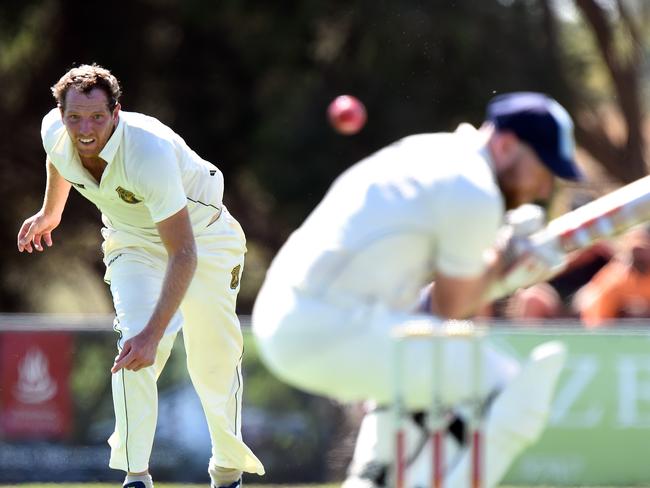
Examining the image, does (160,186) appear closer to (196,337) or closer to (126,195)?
(126,195)

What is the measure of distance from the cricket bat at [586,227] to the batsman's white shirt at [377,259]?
241 mm

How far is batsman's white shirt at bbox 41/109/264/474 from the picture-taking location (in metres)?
5.15

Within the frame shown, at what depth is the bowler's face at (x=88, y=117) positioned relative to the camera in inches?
200

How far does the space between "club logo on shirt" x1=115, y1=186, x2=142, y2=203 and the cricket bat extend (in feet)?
4.71

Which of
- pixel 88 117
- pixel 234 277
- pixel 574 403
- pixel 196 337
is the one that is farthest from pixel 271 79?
pixel 88 117

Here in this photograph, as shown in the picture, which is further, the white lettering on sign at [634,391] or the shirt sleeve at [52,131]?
the white lettering on sign at [634,391]

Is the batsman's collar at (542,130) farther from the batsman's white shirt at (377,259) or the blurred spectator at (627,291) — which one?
the blurred spectator at (627,291)

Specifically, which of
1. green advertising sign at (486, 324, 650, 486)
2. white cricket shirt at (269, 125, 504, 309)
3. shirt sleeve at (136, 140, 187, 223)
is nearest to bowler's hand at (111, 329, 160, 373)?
shirt sleeve at (136, 140, 187, 223)

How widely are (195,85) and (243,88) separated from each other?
600 mm

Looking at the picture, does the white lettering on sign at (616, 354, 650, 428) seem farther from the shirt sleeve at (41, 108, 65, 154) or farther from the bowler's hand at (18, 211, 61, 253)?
the shirt sleeve at (41, 108, 65, 154)

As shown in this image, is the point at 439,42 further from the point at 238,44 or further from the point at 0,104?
the point at 0,104

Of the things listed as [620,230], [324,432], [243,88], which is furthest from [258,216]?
[620,230]

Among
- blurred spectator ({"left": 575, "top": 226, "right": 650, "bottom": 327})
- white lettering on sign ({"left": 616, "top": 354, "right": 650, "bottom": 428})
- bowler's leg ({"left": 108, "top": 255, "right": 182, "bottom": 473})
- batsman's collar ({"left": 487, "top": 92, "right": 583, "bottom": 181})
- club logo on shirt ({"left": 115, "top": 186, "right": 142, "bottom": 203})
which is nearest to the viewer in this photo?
batsman's collar ({"left": 487, "top": 92, "right": 583, "bottom": 181})

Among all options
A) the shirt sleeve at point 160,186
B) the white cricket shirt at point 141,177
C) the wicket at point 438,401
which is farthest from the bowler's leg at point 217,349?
the wicket at point 438,401
